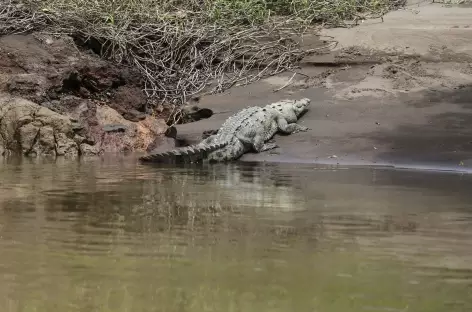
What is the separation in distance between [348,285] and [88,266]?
980mm

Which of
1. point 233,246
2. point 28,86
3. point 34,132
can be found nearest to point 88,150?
point 34,132

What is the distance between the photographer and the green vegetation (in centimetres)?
1072

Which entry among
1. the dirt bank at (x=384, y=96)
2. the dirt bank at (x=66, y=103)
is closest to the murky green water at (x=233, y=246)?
the dirt bank at (x=384, y=96)

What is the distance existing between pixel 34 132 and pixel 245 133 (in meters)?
2.73

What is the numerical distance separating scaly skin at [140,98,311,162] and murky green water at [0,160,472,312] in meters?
2.23

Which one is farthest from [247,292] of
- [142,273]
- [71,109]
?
[71,109]

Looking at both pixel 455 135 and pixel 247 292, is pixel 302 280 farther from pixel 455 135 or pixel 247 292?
pixel 455 135

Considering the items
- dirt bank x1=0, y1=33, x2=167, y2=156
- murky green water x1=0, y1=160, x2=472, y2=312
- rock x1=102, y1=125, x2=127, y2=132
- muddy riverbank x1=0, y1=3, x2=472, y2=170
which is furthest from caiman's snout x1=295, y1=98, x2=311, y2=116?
murky green water x1=0, y1=160, x2=472, y2=312

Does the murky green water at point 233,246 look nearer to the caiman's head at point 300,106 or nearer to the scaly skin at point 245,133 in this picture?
the scaly skin at point 245,133

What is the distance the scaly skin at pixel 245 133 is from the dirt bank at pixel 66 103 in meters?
1.37

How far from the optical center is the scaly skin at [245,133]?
764cm

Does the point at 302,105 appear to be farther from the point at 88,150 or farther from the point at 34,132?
the point at 34,132

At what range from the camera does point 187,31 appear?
11.4 m

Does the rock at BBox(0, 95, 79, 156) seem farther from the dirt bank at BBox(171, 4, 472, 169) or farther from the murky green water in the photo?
the murky green water
